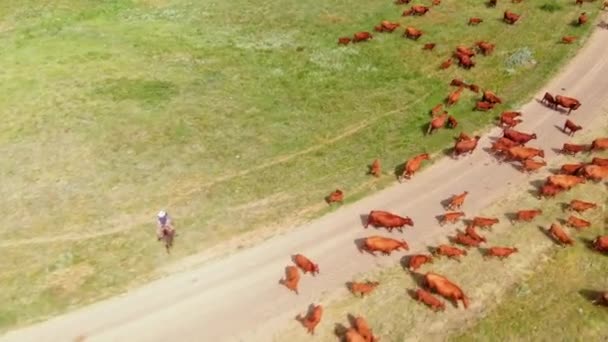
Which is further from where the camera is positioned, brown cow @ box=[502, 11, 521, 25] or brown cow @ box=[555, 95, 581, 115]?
brown cow @ box=[502, 11, 521, 25]

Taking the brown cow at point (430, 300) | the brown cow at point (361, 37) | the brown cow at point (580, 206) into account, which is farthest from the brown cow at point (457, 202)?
the brown cow at point (361, 37)

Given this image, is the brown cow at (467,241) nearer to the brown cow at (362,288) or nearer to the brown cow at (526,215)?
the brown cow at (526,215)

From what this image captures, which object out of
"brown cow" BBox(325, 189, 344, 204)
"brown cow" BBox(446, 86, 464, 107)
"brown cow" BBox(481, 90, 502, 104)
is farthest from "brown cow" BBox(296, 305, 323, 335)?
"brown cow" BBox(481, 90, 502, 104)

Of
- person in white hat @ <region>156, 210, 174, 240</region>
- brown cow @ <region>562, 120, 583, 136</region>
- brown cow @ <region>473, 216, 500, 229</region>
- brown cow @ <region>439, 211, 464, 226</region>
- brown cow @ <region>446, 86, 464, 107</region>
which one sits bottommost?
brown cow @ <region>473, 216, 500, 229</region>

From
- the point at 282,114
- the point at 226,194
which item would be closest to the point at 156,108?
the point at 282,114

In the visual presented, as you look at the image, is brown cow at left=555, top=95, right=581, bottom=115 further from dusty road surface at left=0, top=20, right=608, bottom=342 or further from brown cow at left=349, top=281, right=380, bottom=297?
brown cow at left=349, top=281, right=380, bottom=297

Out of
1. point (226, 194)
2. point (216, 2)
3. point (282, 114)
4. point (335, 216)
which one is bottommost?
point (335, 216)

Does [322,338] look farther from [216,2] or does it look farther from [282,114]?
[216,2]
